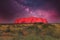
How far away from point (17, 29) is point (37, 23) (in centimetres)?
19

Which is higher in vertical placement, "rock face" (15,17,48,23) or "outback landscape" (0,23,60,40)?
"rock face" (15,17,48,23)

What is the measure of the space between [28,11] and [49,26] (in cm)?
24

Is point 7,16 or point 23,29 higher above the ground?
point 7,16

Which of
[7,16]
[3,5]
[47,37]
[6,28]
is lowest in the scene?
[47,37]

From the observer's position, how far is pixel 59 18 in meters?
1.49

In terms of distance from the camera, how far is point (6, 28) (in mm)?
1468

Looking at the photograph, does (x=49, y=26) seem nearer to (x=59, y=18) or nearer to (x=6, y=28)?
(x=59, y=18)

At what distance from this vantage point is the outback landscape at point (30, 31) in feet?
4.79

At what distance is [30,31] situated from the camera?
1459 mm

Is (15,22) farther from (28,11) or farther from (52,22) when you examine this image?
(52,22)

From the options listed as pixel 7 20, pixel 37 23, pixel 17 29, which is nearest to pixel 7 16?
pixel 7 20

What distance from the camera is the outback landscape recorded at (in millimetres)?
1460

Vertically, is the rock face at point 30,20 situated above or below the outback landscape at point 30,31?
above

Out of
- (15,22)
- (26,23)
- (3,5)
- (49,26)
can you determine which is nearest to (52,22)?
(49,26)
